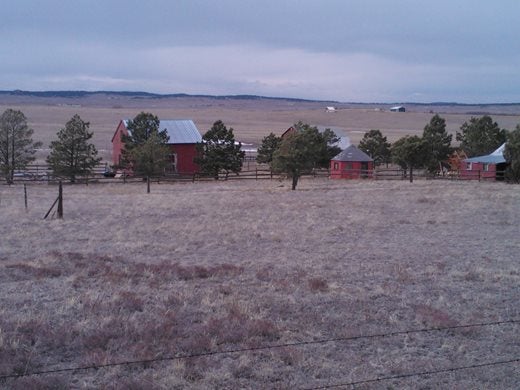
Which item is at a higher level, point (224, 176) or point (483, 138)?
point (483, 138)

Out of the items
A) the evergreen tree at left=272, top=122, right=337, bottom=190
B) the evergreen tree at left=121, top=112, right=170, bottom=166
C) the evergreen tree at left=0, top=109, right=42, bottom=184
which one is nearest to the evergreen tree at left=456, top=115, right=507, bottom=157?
the evergreen tree at left=272, top=122, right=337, bottom=190

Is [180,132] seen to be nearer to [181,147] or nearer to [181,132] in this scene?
[181,132]

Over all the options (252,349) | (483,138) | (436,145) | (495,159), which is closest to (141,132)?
(436,145)

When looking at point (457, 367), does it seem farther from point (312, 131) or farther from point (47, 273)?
point (312, 131)

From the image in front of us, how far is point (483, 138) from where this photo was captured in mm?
61156

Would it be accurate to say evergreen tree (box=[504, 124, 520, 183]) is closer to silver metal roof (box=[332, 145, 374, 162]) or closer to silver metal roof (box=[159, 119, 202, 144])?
silver metal roof (box=[332, 145, 374, 162])

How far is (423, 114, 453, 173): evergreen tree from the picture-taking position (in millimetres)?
54469

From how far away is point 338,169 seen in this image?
54.5 m

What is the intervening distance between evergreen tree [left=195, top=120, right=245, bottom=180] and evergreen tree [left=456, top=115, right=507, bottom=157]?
2418cm

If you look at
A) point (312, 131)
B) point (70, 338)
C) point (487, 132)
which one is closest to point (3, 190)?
point (312, 131)

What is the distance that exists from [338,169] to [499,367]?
47118mm

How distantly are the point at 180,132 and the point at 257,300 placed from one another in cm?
4830

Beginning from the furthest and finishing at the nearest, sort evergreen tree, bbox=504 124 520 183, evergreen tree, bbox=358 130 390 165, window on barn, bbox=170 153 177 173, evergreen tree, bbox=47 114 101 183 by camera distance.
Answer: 1. evergreen tree, bbox=358 130 390 165
2. window on barn, bbox=170 153 177 173
3. evergreen tree, bbox=504 124 520 183
4. evergreen tree, bbox=47 114 101 183

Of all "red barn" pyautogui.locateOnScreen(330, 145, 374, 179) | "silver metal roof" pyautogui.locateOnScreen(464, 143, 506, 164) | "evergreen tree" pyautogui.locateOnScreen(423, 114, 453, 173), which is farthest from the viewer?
"evergreen tree" pyautogui.locateOnScreen(423, 114, 453, 173)
